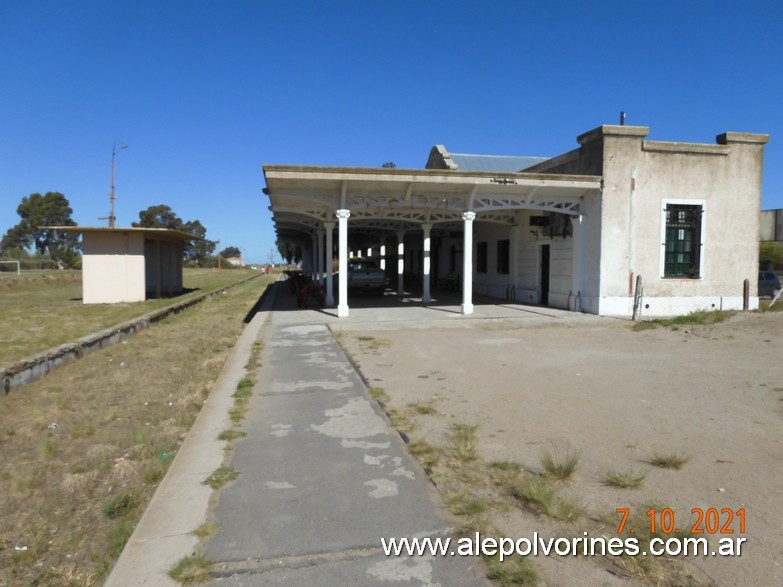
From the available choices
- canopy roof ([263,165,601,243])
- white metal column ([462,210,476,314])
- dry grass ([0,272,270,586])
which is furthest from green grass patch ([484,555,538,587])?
white metal column ([462,210,476,314])

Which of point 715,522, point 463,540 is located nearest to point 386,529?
point 463,540

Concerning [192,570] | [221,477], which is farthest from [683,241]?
[192,570]

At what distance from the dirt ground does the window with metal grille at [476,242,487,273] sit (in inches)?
438

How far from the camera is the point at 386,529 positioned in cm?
316

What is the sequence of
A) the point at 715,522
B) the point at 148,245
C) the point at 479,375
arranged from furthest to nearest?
the point at 148,245
the point at 479,375
the point at 715,522

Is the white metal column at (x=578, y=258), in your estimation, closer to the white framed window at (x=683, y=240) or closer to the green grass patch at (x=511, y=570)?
the white framed window at (x=683, y=240)

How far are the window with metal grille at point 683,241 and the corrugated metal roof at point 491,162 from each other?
10.3m

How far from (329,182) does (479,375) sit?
26.2 ft

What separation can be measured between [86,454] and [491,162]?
23.9 metres

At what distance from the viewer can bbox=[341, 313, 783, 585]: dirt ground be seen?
10.5 ft

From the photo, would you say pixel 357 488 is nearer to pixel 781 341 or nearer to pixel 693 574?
pixel 693 574

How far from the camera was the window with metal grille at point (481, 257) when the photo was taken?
22891 mm

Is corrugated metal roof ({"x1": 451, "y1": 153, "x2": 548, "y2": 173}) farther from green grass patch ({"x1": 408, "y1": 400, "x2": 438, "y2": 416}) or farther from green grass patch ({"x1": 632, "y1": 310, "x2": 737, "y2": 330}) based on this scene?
green grass patch ({"x1": 408, "y1": 400, "x2": 438, "y2": 416})

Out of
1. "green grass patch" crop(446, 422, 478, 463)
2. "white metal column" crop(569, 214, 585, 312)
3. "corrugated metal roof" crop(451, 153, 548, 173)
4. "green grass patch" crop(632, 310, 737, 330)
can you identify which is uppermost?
"corrugated metal roof" crop(451, 153, 548, 173)
